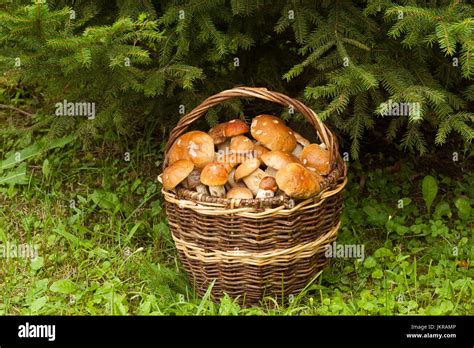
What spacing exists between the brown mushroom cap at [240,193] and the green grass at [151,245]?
1.79 ft

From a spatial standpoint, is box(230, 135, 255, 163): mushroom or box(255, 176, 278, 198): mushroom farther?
box(230, 135, 255, 163): mushroom

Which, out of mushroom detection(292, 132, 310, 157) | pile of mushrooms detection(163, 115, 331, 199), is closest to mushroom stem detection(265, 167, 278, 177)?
pile of mushrooms detection(163, 115, 331, 199)

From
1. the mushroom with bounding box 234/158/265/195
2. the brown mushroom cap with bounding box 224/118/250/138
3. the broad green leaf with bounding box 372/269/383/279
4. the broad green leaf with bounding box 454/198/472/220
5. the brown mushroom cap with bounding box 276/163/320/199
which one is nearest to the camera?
the brown mushroom cap with bounding box 276/163/320/199

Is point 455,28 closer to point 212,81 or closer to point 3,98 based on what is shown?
point 212,81

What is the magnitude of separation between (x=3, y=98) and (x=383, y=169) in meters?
3.15

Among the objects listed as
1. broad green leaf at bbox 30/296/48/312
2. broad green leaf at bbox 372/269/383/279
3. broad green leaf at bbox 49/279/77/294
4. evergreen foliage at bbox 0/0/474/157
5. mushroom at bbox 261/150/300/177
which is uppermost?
evergreen foliage at bbox 0/0/474/157

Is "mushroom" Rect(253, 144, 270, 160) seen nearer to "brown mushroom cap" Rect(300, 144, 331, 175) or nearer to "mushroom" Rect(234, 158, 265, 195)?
"mushroom" Rect(234, 158, 265, 195)

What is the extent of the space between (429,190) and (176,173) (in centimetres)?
185

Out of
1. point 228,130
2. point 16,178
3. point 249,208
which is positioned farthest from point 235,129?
point 16,178

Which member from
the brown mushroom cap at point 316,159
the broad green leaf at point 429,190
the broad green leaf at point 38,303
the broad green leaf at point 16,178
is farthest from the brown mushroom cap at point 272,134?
the broad green leaf at point 16,178

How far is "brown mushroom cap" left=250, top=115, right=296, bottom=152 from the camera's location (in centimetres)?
354

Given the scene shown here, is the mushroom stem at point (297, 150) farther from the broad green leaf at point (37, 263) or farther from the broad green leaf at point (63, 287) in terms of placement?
the broad green leaf at point (37, 263)

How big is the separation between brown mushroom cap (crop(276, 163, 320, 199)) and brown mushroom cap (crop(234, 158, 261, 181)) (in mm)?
170
